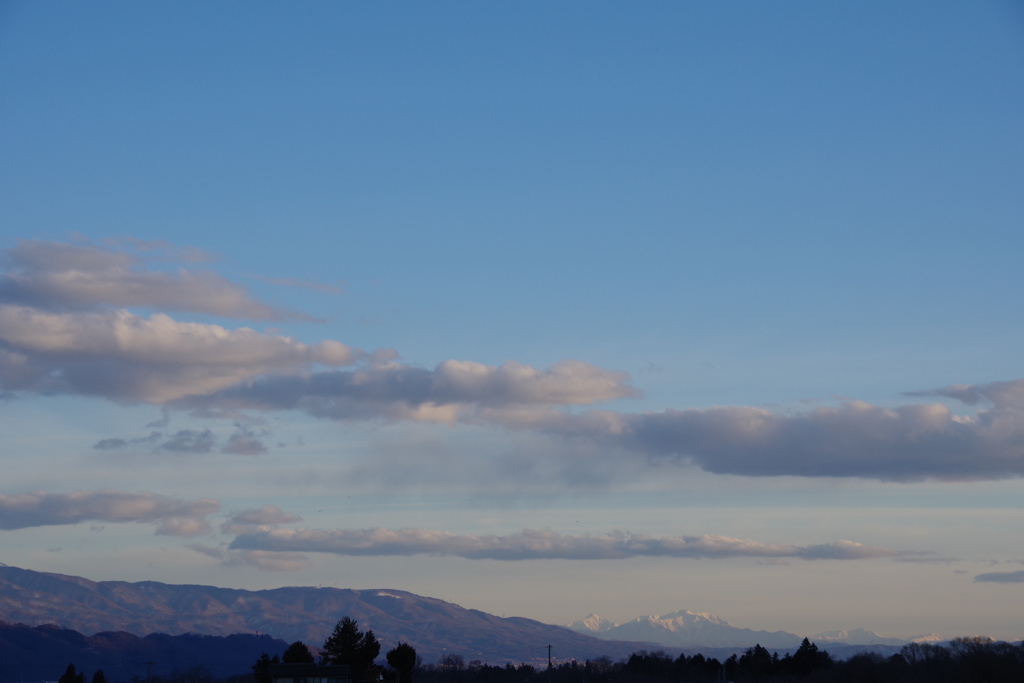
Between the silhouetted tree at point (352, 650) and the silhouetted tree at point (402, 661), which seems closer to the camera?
the silhouetted tree at point (352, 650)

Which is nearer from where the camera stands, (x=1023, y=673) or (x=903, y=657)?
(x=1023, y=673)

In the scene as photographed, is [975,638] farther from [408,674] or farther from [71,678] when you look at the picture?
[71,678]

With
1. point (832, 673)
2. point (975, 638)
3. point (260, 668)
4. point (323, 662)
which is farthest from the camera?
point (832, 673)

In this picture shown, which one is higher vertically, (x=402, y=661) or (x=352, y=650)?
(x=352, y=650)

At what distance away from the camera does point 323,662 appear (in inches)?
5438

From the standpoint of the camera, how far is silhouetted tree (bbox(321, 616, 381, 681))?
132m

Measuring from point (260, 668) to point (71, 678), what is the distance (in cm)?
3289

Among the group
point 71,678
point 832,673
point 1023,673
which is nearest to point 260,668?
point 71,678

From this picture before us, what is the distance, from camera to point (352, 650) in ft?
438

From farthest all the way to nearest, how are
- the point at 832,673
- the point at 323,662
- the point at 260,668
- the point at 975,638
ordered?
the point at 832,673 < the point at 975,638 < the point at 260,668 < the point at 323,662

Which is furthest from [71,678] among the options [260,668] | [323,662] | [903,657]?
[903,657]

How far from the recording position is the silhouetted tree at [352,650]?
434 feet

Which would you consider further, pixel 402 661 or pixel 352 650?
pixel 402 661

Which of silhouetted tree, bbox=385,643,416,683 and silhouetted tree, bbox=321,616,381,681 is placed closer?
silhouetted tree, bbox=321,616,381,681
